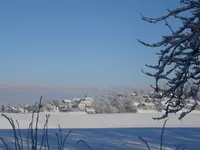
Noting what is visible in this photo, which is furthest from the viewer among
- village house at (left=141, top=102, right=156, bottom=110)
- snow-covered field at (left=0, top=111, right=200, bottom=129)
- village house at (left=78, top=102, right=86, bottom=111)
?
village house at (left=78, top=102, right=86, bottom=111)

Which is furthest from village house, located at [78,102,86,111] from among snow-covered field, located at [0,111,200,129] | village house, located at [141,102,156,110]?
village house, located at [141,102,156,110]

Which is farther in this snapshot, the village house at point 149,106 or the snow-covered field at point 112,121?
the village house at point 149,106

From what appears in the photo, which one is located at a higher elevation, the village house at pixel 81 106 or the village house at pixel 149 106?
the village house at pixel 149 106

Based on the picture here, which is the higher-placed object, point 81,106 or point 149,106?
point 149,106

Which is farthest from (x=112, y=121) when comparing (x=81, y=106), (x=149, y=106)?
(x=81, y=106)

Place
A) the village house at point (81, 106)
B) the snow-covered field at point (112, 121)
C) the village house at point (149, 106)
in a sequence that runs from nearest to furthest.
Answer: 1. the snow-covered field at point (112, 121)
2. the village house at point (149, 106)
3. the village house at point (81, 106)

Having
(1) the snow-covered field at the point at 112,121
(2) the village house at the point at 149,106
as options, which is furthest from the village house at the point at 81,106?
(2) the village house at the point at 149,106

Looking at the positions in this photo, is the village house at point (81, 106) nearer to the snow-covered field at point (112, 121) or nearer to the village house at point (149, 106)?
the snow-covered field at point (112, 121)

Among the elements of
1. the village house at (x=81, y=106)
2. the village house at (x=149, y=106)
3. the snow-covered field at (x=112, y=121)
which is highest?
the village house at (x=149, y=106)

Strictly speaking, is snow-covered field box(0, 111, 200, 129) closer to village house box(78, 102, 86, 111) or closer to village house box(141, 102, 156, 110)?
village house box(141, 102, 156, 110)

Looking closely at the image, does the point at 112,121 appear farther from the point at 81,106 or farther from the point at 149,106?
the point at 81,106

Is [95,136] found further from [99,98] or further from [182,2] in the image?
[99,98]

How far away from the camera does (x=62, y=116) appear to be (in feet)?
35.9

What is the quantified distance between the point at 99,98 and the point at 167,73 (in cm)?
1441
